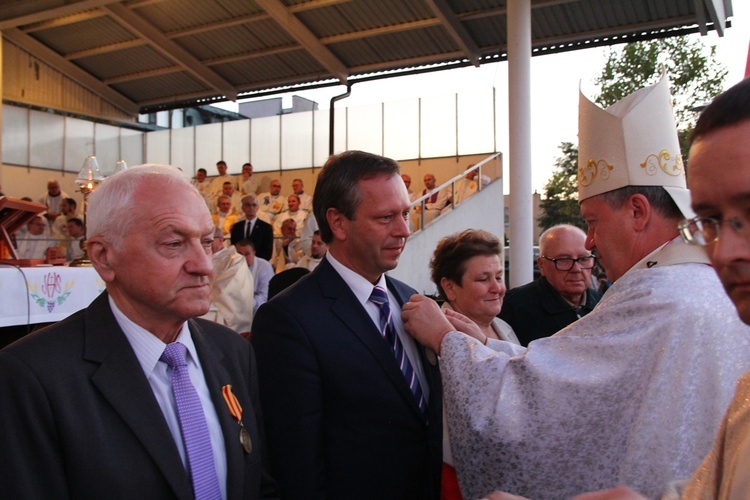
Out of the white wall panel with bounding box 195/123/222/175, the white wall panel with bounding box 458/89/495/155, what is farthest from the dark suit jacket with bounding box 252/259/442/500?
the white wall panel with bounding box 195/123/222/175

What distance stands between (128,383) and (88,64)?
17.2 metres

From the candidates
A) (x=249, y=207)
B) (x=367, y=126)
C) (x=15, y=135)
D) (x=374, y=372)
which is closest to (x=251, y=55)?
(x=367, y=126)

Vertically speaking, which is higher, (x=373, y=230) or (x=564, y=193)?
(x=564, y=193)

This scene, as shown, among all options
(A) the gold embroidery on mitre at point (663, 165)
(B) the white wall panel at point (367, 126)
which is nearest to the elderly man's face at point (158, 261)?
(A) the gold embroidery on mitre at point (663, 165)

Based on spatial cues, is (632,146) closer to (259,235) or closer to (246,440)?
(246,440)

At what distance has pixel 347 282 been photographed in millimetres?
2389

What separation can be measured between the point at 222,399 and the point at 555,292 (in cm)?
275

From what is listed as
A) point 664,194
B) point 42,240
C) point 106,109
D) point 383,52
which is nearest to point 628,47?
point 383,52

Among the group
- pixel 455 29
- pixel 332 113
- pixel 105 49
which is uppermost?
pixel 105 49

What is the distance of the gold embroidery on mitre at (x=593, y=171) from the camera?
2334 mm

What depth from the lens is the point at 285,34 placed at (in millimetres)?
13953

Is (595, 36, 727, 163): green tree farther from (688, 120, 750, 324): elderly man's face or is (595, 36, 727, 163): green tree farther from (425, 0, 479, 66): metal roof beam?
(688, 120, 750, 324): elderly man's face

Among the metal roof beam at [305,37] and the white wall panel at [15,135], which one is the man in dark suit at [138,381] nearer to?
the metal roof beam at [305,37]

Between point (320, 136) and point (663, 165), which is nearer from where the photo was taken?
point (663, 165)
